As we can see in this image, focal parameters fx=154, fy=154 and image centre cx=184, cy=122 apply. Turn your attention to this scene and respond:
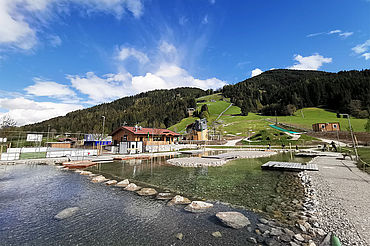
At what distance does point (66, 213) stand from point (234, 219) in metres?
8.13

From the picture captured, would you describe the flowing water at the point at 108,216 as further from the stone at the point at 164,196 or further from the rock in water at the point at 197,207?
the stone at the point at 164,196

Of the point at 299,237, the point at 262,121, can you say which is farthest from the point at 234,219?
the point at 262,121

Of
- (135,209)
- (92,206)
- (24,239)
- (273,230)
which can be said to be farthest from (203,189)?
(24,239)

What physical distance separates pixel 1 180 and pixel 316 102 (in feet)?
476

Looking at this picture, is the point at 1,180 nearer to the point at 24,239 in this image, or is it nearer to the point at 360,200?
the point at 24,239

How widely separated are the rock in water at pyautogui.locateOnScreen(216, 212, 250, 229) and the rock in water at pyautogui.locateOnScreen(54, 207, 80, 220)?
23.7 ft

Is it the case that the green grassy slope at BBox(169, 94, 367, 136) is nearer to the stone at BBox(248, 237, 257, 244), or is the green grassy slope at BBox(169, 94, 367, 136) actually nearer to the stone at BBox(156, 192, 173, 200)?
the stone at BBox(156, 192, 173, 200)

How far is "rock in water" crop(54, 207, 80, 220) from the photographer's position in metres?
7.35

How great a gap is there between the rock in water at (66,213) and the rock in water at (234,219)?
7237mm

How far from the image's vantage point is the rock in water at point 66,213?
7348mm

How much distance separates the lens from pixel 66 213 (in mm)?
7664

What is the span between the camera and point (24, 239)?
569 cm

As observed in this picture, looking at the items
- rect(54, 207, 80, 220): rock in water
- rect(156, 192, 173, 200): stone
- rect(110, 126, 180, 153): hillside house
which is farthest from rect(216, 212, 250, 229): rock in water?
rect(110, 126, 180, 153): hillside house

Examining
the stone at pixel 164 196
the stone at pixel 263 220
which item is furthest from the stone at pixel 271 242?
the stone at pixel 164 196
